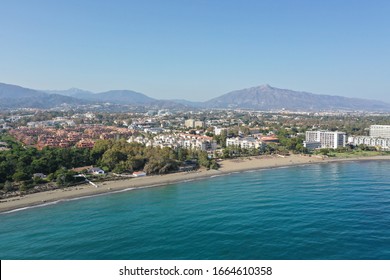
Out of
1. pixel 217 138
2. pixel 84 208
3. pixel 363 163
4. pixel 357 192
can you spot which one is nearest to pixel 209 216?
pixel 84 208

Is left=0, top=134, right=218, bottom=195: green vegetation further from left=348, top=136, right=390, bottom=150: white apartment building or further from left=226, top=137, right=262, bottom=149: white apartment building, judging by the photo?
left=348, top=136, right=390, bottom=150: white apartment building

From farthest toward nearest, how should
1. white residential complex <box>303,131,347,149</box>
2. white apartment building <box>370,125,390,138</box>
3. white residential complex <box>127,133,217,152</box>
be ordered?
white apartment building <box>370,125,390,138</box> < white residential complex <box>303,131,347,149</box> < white residential complex <box>127,133,217,152</box>

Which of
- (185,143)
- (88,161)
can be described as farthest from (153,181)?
(185,143)

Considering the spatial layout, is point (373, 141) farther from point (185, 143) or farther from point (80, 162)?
point (80, 162)

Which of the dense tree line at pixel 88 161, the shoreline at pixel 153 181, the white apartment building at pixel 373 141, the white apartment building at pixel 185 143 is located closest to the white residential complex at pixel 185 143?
the white apartment building at pixel 185 143

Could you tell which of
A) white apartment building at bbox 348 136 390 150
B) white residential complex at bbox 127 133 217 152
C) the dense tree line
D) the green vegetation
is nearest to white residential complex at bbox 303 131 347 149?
white apartment building at bbox 348 136 390 150

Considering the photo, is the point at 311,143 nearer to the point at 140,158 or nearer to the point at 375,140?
the point at 375,140
